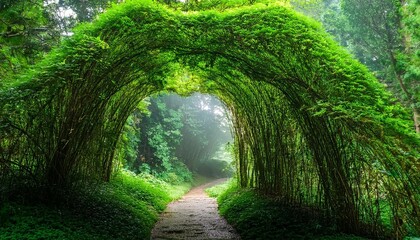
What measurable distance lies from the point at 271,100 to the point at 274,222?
215 cm

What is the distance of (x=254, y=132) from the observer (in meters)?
7.43

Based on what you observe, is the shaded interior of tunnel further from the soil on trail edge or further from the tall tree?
the tall tree

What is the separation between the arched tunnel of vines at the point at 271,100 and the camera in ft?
11.9

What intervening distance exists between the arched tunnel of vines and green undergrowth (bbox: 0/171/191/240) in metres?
0.27

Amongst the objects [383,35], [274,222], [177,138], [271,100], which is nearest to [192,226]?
[274,222]

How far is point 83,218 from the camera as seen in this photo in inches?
180

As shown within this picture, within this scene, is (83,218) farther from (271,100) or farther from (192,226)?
(271,100)

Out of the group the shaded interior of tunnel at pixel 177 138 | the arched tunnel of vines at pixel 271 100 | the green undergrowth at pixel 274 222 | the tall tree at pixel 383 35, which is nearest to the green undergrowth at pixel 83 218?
the arched tunnel of vines at pixel 271 100

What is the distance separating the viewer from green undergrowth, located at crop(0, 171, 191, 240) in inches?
141

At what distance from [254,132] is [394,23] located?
19.1 feet

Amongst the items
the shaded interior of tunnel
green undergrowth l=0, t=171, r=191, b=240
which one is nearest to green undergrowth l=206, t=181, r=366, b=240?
green undergrowth l=0, t=171, r=191, b=240

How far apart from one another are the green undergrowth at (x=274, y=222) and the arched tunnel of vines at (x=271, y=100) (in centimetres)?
23

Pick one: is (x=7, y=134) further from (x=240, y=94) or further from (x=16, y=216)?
(x=240, y=94)

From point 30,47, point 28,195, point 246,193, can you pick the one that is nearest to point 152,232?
point 28,195
